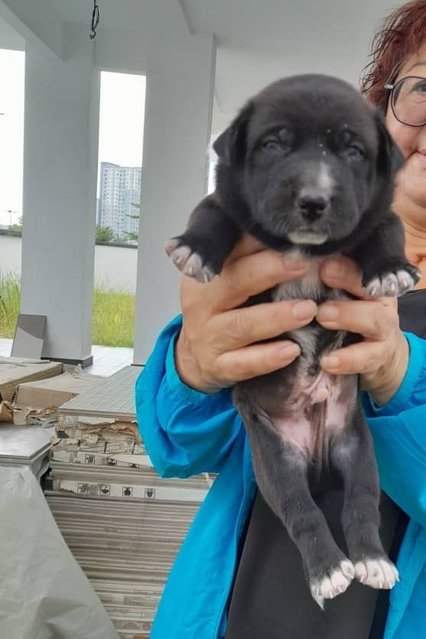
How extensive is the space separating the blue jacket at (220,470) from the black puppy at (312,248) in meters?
0.05

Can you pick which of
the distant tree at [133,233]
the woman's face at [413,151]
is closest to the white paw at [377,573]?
the woman's face at [413,151]

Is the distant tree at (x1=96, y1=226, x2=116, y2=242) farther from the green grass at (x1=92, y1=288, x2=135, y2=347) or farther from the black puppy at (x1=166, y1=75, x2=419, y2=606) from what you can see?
the black puppy at (x1=166, y1=75, x2=419, y2=606)

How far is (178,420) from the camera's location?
876 millimetres

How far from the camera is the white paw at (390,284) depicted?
0.76 m

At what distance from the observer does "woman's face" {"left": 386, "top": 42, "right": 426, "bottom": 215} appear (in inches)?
44.5

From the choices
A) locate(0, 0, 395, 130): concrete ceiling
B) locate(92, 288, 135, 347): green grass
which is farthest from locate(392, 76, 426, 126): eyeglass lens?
locate(92, 288, 135, 347): green grass

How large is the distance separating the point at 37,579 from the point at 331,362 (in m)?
0.98

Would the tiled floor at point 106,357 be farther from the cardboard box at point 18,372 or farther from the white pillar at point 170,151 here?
the cardboard box at point 18,372

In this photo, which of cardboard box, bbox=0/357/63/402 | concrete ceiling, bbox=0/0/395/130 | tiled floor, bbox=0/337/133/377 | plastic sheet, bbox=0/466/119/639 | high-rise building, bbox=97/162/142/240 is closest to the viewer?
plastic sheet, bbox=0/466/119/639

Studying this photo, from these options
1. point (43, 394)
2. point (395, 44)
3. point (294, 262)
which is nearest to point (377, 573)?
point (294, 262)

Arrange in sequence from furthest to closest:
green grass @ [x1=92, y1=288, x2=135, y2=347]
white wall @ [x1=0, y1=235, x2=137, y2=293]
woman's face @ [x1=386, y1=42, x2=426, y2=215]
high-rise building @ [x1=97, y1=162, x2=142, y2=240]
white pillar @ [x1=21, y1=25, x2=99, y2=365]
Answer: white wall @ [x1=0, y1=235, x2=137, y2=293] → green grass @ [x1=92, y1=288, x2=135, y2=347] → high-rise building @ [x1=97, y1=162, x2=142, y2=240] → white pillar @ [x1=21, y1=25, x2=99, y2=365] → woman's face @ [x1=386, y1=42, x2=426, y2=215]

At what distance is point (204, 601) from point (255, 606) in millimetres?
78

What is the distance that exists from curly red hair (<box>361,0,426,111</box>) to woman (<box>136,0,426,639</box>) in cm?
46

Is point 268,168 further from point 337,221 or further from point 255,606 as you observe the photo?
point 255,606
